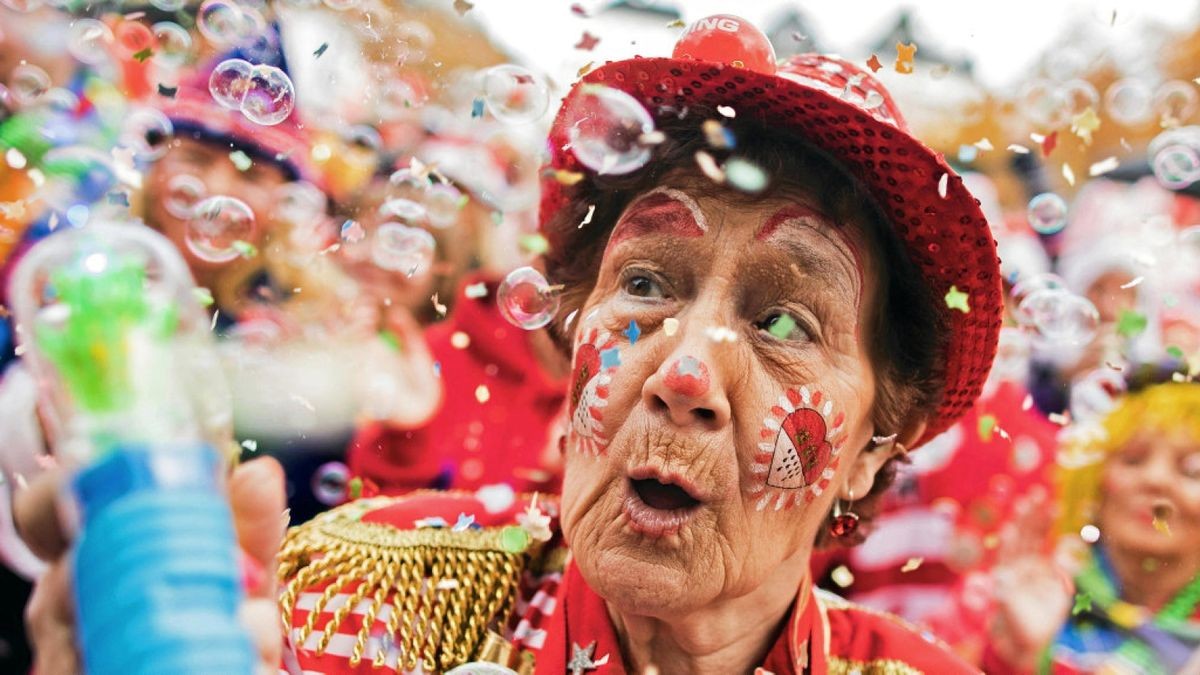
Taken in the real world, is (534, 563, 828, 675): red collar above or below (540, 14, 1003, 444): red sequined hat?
below

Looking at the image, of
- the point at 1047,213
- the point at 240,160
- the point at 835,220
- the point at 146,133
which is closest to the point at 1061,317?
the point at 1047,213

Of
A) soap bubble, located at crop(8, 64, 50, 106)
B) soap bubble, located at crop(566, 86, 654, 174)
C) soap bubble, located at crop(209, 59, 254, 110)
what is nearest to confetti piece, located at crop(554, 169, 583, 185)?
soap bubble, located at crop(566, 86, 654, 174)

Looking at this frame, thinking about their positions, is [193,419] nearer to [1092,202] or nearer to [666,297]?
[666,297]

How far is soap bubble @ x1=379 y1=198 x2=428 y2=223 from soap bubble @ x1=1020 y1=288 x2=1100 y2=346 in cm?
205

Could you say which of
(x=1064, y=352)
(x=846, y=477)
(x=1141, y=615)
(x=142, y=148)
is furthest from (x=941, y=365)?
(x=142, y=148)

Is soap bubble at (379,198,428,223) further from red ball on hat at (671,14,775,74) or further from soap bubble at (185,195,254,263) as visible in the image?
red ball on hat at (671,14,775,74)

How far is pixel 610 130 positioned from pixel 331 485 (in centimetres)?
176

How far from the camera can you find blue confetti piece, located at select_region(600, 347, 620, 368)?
217cm

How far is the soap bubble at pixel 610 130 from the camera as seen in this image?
236 cm

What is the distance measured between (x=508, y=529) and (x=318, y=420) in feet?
6.25

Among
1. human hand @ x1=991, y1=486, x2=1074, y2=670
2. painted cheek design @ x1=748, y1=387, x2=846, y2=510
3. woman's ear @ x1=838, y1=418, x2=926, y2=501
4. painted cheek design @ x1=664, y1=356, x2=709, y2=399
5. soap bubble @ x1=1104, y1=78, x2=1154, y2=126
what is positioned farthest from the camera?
soap bubble @ x1=1104, y1=78, x2=1154, y2=126

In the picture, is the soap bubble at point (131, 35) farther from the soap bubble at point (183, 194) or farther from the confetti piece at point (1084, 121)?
the confetti piece at point (1084, 121)

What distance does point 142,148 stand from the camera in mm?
3771

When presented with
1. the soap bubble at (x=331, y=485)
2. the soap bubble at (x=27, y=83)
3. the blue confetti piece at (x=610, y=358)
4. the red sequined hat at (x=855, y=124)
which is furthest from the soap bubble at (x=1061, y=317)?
the soap bubble at (x=27, y=83)
